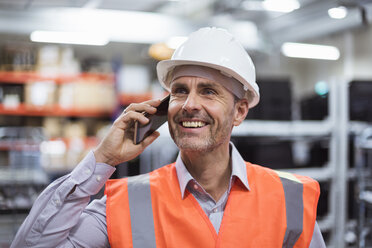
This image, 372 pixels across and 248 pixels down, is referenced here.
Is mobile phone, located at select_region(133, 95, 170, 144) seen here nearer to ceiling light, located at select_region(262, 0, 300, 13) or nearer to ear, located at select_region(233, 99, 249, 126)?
ear, located at select_region(233, 99, 249, 126)

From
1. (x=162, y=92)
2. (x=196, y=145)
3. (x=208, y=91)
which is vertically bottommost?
(x=162, y=92)

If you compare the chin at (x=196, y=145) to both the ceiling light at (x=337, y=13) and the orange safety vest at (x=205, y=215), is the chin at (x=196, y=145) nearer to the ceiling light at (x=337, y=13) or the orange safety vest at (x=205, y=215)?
the orange safety vest at (x=205, y=215)

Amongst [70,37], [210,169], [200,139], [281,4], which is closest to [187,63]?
[200,139]

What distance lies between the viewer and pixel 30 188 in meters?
4.53

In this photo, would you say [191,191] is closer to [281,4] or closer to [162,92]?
[162,92]

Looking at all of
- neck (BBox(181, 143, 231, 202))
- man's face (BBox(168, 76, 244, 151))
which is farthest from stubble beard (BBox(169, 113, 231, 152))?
neck (BBox(181, 143, 231, 202))

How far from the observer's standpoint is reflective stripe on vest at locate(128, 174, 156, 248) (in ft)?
5.74

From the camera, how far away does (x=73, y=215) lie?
5.55ft

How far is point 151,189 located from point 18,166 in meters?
3.84

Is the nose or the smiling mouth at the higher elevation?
the nose

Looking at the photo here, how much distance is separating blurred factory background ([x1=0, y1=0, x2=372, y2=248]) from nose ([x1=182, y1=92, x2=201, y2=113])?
2.17 metres

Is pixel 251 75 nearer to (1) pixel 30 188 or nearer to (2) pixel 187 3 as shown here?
(1) pixel 30 188

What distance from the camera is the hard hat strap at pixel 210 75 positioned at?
6.11 feet

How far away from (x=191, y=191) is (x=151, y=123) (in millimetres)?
377
